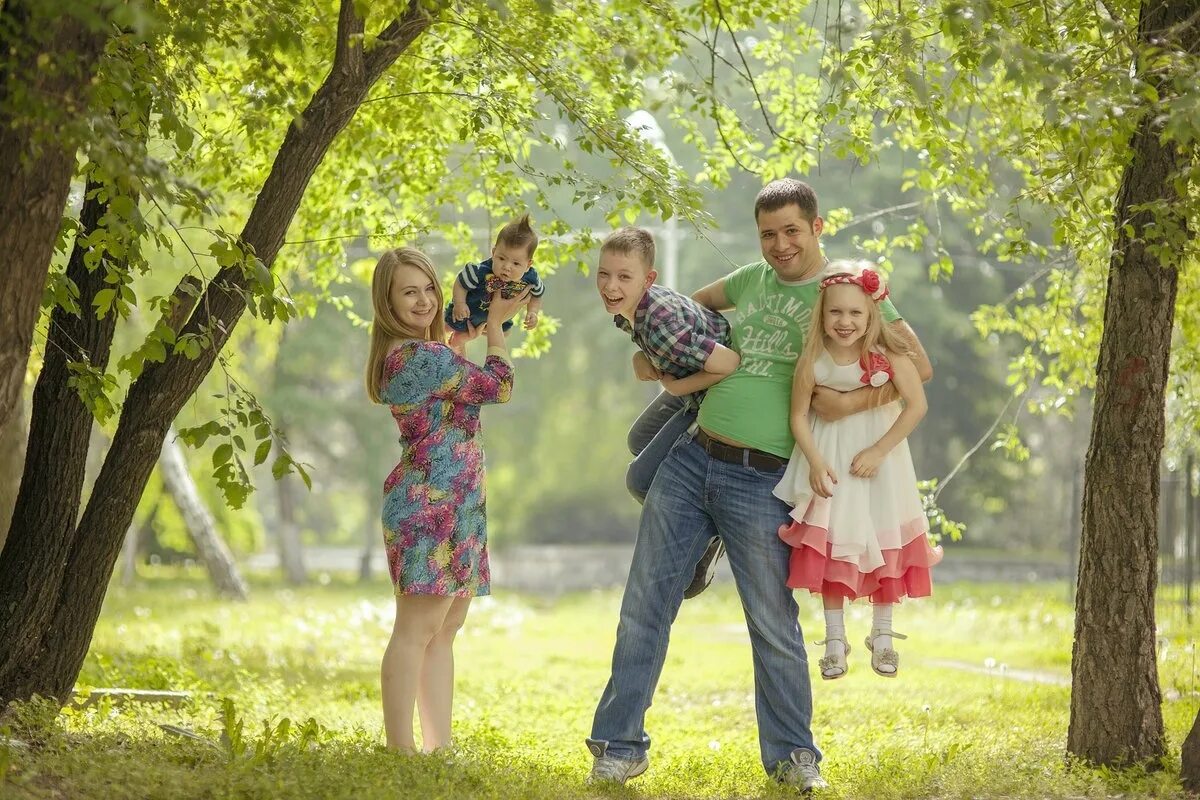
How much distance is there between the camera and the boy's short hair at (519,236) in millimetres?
4992

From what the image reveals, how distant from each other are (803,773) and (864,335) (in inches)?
64.3

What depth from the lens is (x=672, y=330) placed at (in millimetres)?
4863

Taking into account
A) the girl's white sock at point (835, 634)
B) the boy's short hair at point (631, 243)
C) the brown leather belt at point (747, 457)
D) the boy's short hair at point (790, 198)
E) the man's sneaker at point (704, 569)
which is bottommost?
the girl's white sock at point (835, 634)

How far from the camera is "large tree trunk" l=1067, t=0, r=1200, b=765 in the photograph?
5129mm

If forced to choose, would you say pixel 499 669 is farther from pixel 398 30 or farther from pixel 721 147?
pixel 398 30

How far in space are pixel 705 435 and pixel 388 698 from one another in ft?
5.10

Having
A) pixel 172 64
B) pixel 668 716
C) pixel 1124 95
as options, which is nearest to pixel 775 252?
pixel 1124 95

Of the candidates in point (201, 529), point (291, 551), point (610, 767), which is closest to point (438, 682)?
point (610, 767)

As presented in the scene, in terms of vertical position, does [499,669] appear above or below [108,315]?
below

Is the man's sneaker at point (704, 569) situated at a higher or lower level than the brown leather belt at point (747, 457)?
lower

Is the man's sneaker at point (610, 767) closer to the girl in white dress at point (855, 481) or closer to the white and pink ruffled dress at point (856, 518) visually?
the girl in white dress at point (855, 481)

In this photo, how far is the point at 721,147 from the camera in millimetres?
7215

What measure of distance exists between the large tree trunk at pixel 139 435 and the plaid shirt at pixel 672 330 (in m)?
1.42

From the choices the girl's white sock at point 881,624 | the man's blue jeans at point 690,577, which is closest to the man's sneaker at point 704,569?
the man's blue jeans at point 690,577
